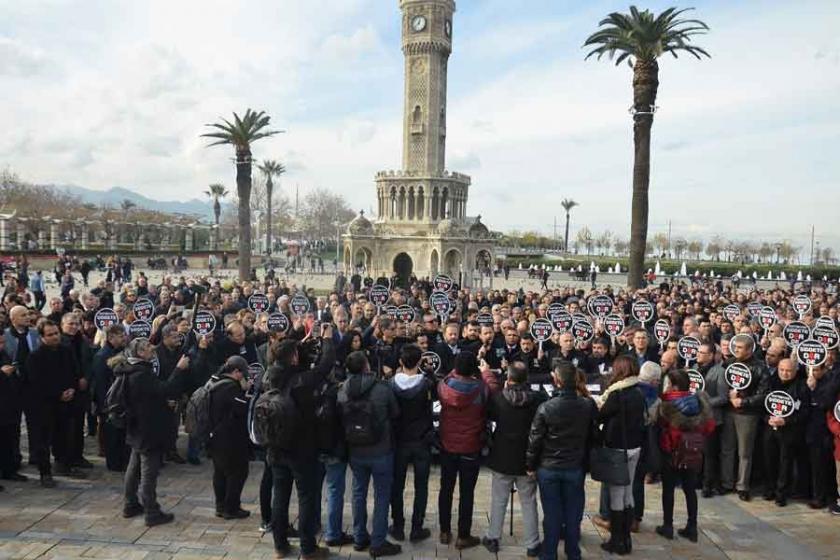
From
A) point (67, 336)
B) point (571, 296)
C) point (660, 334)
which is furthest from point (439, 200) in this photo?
point (67, 336)

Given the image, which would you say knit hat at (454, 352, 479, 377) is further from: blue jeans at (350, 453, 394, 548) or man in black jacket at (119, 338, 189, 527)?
man in black jacket at (119, 338, 189, 527)

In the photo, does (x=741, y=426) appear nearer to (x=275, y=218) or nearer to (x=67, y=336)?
(x=67, y=336)

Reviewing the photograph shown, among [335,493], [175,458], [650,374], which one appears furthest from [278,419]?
[175,458]

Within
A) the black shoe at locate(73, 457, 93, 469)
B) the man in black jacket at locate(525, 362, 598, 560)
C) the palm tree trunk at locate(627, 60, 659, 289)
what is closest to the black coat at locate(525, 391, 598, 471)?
the man in black jacket at locate(525, 362, 598, 560)

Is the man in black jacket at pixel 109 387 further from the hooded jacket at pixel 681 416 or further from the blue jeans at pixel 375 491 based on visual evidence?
the hooded jacket at pixel 681 416

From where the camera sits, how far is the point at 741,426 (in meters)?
7.70

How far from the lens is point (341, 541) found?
20.3 feet

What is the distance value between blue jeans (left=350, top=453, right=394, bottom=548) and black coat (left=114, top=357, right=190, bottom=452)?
7.18 ft

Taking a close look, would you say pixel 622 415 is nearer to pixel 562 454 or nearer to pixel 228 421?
pixel 562 454

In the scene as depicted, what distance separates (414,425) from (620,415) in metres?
2.00

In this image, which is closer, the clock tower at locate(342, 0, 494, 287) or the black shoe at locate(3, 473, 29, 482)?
the black shoe at locate(3, 473, 29, 482)

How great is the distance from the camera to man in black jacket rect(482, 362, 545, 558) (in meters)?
5.71

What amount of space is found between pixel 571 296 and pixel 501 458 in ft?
48.9

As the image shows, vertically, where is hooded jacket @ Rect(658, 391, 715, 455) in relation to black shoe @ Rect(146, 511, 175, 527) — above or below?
above
